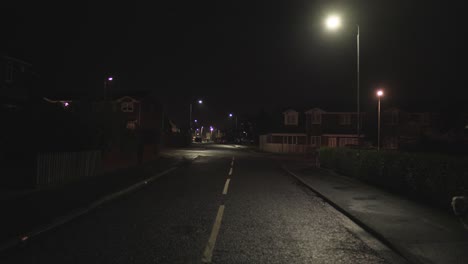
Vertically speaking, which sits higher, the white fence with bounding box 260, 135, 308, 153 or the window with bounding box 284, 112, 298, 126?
the window with bounding box 284, 112, 298, 126

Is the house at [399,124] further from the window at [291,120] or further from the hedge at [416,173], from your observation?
the hedge at [416,173]

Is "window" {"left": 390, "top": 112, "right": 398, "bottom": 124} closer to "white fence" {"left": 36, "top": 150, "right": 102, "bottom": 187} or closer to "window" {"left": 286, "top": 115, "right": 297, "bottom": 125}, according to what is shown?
"window" {"left": 286, "top": 115, "right": 297, "bottom": 125}

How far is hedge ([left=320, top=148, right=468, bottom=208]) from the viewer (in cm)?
881

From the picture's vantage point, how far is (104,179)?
15086mm

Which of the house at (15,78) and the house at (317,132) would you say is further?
the house at (317,132)

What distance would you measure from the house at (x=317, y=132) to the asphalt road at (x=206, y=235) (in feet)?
132

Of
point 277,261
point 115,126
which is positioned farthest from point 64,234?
point 115,126

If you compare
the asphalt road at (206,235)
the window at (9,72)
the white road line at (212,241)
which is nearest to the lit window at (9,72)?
the window at (9,72)

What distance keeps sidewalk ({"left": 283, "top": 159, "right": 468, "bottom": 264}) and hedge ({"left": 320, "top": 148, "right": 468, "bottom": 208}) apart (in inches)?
18.0

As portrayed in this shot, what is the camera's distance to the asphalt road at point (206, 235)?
5621 mm

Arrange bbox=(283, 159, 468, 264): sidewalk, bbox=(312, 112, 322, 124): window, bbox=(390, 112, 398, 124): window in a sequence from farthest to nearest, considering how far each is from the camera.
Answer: bbox=(312, 112, 322, 124): window
bbox=(390, 112, 398, 124): window
bbox=(283, 159, 468, 264): sidewalk

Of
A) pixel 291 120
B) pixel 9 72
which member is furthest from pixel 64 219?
pixel 291 120

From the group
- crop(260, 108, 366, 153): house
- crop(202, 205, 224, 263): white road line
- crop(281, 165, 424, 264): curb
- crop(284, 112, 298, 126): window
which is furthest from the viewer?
crop(284, 112, 298, 126): window

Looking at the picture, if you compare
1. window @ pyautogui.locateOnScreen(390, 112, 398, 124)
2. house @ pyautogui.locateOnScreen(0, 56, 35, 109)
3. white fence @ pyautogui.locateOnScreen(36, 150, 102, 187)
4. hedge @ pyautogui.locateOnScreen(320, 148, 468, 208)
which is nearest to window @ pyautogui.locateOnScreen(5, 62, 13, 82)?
house @ pyautogui.locateOnScreen(0, 56, 35, 109)
